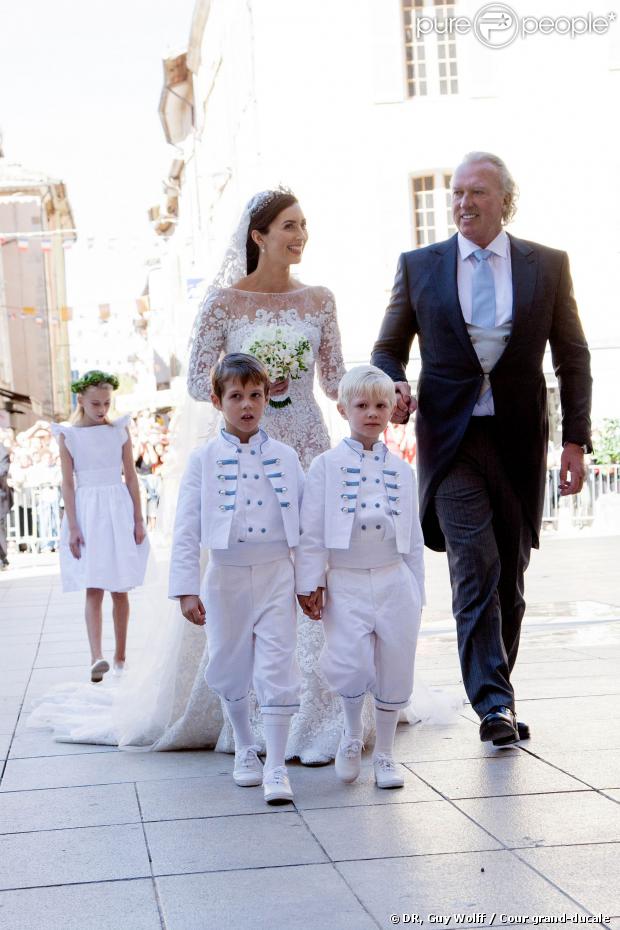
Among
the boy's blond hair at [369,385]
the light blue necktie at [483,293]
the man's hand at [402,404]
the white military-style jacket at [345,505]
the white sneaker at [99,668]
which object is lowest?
the white sneaker at [99,668]

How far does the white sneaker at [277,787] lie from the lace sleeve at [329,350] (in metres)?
1.82

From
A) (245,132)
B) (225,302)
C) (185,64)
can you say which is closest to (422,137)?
(245,132)

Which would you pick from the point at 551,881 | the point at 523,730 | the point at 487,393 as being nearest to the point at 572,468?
the point at 487,393

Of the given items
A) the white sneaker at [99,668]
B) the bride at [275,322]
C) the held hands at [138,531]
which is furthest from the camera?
the held hands at [138,531]

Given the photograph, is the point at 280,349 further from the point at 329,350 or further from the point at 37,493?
the point at 37,493

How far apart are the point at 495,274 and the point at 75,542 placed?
12.9 feet

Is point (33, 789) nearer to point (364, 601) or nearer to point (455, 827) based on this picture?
point (364, 601)

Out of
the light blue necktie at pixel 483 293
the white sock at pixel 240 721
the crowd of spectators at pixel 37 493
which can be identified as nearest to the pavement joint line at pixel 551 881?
the white sock at pixel 240 721

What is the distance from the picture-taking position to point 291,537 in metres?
4.99

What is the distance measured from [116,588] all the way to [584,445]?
12.3 ft

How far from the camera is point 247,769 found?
509 cm

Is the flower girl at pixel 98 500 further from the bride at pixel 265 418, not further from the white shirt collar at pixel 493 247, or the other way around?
the white shirt collar at pixel 493 247

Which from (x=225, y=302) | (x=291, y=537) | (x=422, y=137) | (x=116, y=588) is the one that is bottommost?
(x=116, y=588)

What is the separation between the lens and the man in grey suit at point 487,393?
5543mm
